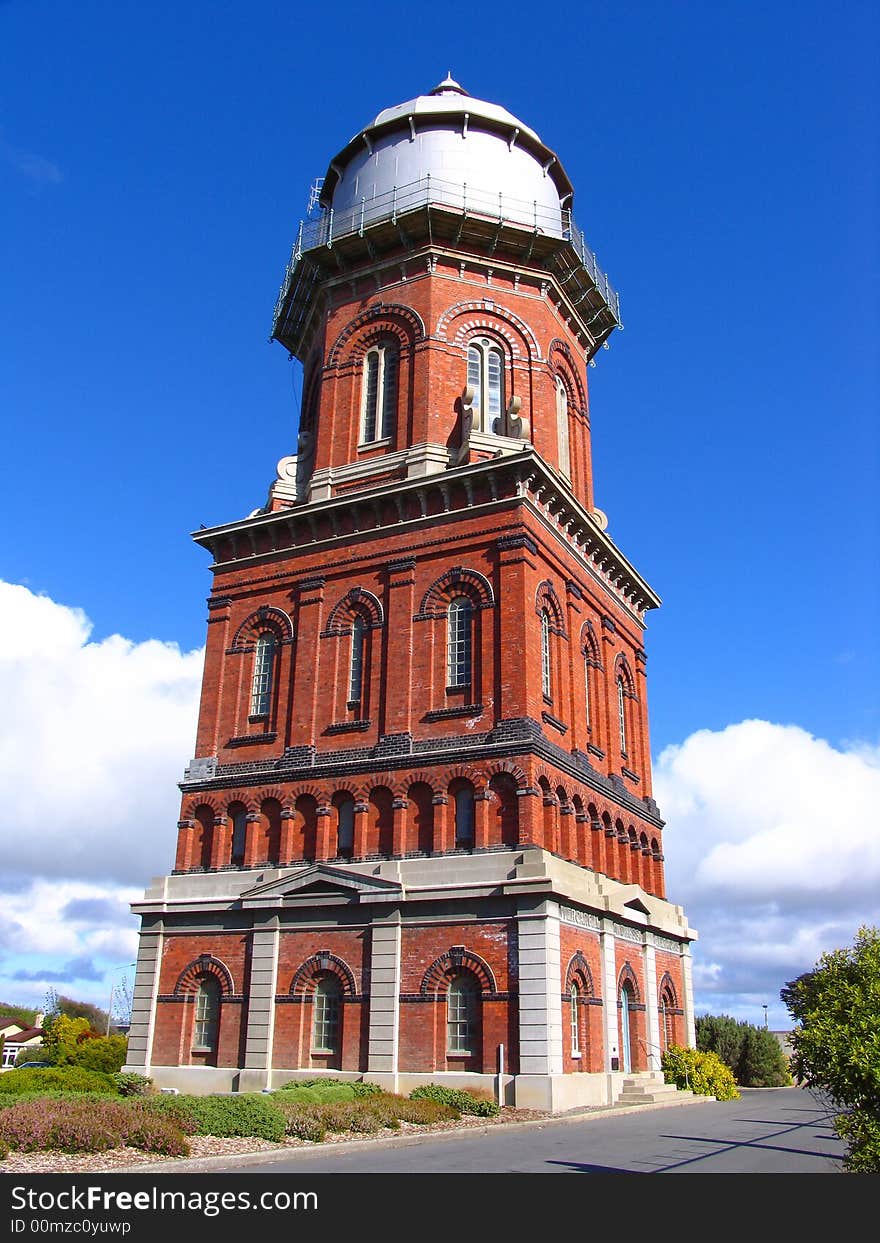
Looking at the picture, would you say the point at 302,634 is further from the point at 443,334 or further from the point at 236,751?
the point at 443,334

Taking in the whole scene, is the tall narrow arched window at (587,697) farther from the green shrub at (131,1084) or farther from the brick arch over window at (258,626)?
the green shrub at (131,1084)

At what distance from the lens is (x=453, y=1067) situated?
24203mm

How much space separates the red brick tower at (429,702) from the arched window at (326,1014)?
11cm

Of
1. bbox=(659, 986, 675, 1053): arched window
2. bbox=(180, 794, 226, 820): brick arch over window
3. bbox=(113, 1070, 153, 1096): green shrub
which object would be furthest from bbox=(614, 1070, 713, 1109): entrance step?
bbox=(180, 794, 226, 820): brick arch over window

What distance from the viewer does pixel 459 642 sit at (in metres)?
28.8

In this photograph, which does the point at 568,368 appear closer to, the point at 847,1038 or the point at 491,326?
the point at 491,326

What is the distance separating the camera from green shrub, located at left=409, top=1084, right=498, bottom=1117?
21875mm

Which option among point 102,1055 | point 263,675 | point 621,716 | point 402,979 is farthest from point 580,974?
point 102,1055

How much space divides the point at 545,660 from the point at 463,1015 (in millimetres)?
9625

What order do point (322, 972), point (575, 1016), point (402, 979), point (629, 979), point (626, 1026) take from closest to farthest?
point (402, 979)
point (575, 1016)
point (322, 972)
point (626, 1026)
point (629, 979)

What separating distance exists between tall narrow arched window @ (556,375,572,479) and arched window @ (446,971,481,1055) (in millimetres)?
16747
